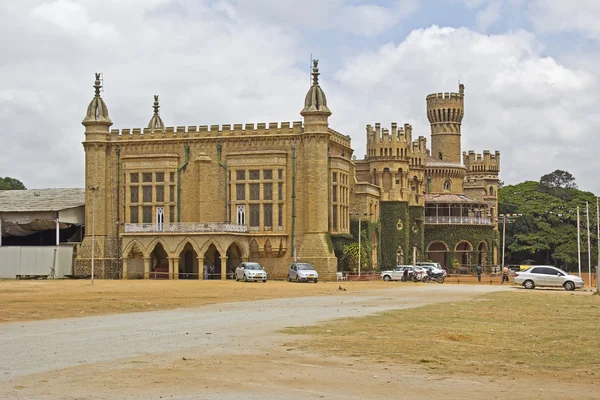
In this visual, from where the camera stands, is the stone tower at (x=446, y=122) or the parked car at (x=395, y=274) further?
the stone tower at (x=446, y=122)

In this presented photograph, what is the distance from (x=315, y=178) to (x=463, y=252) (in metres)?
28.4

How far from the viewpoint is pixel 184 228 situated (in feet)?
220

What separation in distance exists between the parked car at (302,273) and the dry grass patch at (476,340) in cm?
2781

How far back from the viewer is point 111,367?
17406 mm

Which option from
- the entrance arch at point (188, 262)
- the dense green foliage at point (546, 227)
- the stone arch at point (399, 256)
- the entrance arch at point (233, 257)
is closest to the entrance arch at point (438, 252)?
the stone arch at point (399, 256)

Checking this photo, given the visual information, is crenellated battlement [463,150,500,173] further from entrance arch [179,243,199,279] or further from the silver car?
the silver car

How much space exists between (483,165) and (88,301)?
78104 millimetres

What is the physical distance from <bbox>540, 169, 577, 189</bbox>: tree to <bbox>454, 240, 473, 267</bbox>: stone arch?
138 ft

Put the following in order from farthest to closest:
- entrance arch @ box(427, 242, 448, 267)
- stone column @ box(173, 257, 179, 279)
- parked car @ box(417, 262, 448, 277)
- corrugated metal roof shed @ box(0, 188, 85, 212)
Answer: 1. entrance arch @ box(427, 242, 448, 267)
2. corrugated metal roof shed @ box(0, 188, 85, 212)
3. parked car @ box(417, 262, 448, 277)
4. stone column @ box(173, 257, 179, 279)

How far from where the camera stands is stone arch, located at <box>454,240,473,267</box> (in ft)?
298

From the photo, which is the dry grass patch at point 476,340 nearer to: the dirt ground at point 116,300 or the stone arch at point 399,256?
the dirt ground at point 116,300

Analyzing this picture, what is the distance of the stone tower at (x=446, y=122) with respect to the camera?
103 meters

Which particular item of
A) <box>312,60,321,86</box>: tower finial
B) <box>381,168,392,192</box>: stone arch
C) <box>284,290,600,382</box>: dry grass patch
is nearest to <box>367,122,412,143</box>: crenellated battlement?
<box>381,168,392,192</box>: stone arch

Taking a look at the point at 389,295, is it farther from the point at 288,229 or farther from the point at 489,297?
the point at 288,229
